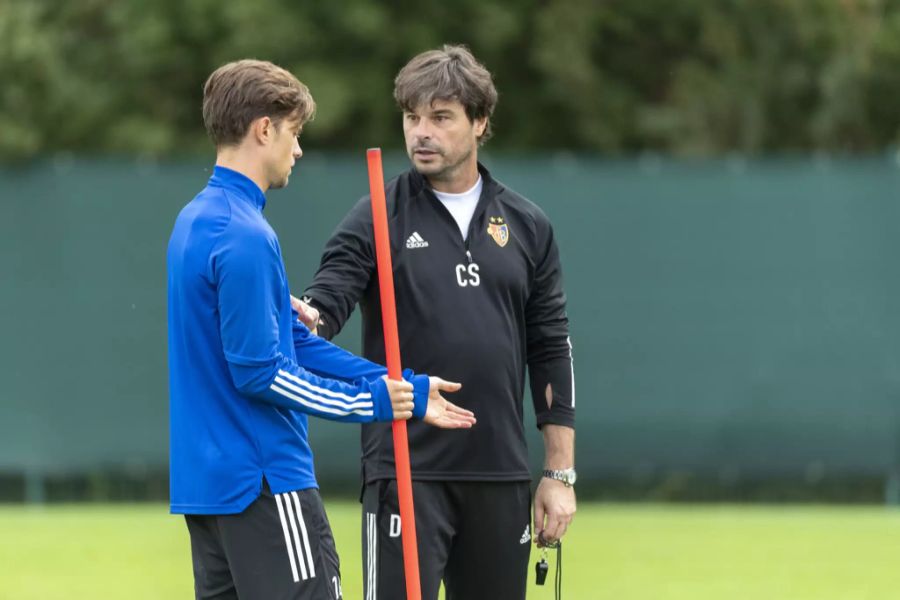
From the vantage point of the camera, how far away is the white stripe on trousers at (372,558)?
5.13 metres

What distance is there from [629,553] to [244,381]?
6552mm

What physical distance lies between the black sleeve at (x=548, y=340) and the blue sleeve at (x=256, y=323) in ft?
3.99

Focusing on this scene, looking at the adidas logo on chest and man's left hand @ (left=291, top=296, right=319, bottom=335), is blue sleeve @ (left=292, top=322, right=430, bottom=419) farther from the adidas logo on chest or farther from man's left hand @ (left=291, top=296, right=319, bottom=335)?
the adidas logo on chest

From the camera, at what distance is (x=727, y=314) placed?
13.0 meters

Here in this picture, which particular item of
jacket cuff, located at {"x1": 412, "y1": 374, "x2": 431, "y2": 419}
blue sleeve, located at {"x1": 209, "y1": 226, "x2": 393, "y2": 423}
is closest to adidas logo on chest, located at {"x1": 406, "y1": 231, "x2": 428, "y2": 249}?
jacket cuff, located at {"x1": 412, "y1": 374, "x2": 431, "y2": 419}

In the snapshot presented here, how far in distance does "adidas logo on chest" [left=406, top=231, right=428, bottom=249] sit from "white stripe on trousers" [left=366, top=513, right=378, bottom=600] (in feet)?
2.50

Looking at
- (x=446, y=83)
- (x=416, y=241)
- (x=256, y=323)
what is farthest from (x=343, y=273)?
(x=256, y=323)

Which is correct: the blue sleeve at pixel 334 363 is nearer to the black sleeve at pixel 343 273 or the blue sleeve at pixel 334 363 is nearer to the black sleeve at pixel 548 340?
the black sleeve at pixel 343 273

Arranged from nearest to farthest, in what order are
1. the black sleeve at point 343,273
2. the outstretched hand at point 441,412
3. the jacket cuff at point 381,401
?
1. the jacket cuff at point 381,401
2. the outstretched hand at point 441,412
3. the black sleeve at point 343,273

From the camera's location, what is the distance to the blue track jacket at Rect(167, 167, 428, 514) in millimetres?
4188

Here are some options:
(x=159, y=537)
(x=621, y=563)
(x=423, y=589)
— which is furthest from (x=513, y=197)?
(x=159, y=537)

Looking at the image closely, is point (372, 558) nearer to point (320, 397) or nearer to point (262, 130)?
point (320, 397)

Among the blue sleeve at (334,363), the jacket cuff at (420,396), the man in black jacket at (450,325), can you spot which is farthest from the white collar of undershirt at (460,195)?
the jacket cuff at (420,396)

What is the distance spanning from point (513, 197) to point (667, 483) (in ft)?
26.4
